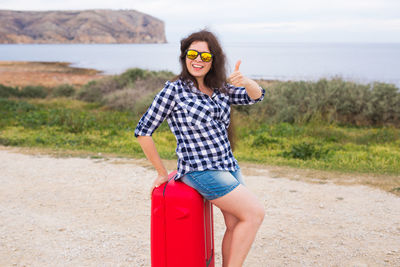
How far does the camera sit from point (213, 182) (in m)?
2.69

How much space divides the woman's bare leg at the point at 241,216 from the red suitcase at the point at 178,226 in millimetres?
195

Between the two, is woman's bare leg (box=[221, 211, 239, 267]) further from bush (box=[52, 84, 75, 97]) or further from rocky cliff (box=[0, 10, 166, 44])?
rocky cliff (box=[0, 10, 166, 44])

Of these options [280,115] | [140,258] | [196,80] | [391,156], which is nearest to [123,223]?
[140,258]

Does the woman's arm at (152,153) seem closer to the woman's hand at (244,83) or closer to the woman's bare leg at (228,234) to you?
the woman's bare leg at (228,234)

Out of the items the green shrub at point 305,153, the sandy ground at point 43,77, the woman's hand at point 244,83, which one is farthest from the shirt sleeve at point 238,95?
the sandy ground at point 43,77

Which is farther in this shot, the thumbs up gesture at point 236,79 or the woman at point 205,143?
the thumbs up gesture at point 236,79

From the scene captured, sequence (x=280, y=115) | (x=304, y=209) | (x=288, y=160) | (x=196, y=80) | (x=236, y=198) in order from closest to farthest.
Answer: (x=236, y=198)
(x=196, y=80)
(x=304, y=209)
(x=288, y=160)
(x=280, y=115)

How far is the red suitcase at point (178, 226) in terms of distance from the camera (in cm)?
281

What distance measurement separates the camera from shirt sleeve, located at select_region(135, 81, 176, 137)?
2.70 metres

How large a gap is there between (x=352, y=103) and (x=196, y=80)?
470 inches

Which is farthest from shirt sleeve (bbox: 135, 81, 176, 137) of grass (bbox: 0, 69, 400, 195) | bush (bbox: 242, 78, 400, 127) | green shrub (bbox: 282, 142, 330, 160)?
bush (bbox: 242, 78, 400, 127)

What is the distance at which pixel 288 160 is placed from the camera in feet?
26.9

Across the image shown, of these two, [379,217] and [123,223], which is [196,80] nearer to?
[123,223]

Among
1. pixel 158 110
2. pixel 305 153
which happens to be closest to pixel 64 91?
pixel 305 153
